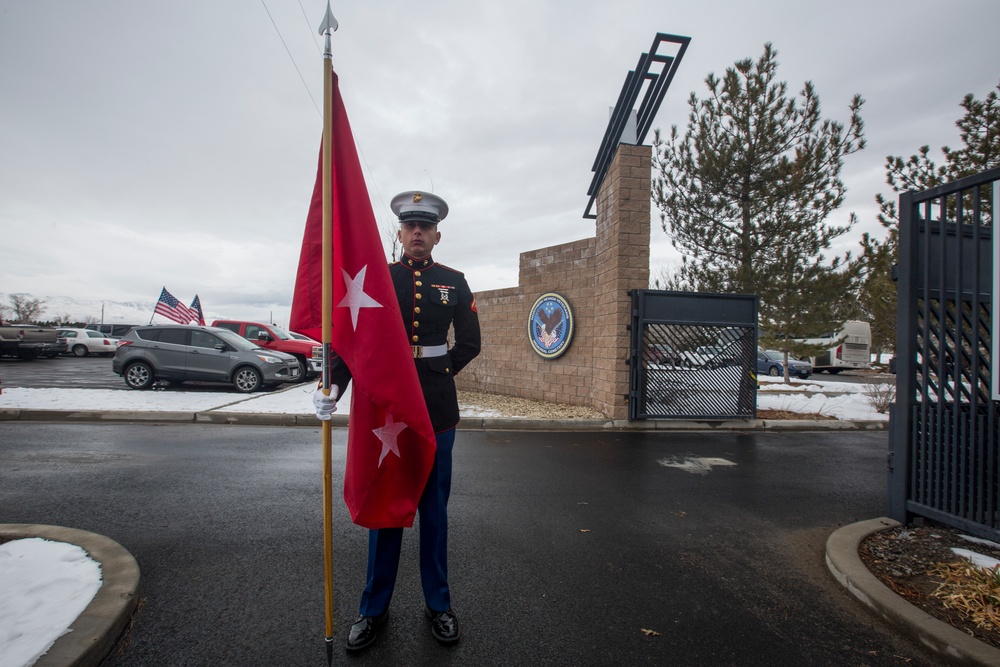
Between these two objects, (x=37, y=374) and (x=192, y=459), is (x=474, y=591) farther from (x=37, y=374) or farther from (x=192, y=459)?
(x=37, y=374)

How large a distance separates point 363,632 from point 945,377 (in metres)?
4.17

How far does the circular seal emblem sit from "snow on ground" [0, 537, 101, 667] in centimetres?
810

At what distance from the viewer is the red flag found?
2322mm

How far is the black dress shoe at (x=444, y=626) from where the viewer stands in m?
2.34

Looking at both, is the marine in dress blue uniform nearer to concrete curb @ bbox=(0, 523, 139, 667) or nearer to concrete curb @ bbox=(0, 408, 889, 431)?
concrete curb @ bbox=(0, 523, 139, 667)

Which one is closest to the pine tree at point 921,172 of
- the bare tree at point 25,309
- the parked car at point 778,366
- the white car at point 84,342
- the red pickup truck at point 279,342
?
the parked car at point 778,366

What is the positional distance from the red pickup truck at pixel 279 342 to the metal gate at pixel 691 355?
372 inches

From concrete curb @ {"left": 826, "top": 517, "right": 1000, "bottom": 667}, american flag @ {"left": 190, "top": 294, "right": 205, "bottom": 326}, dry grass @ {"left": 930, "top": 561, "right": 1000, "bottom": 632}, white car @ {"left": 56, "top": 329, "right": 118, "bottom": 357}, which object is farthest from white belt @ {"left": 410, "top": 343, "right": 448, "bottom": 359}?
white car @ {"left": 56, "top": 329, "right": 118, "bottom": 357}

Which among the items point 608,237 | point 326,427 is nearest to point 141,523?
point 326,427

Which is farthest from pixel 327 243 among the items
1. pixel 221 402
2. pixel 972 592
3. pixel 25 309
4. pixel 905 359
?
pixel 25 309

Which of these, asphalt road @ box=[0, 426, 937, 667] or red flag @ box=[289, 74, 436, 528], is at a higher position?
red flag @ box=[289, 74, 436, 528]

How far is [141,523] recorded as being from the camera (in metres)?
3.78

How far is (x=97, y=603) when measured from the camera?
7.89ft

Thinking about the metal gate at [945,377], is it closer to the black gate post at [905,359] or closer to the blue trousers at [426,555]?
the black gate post at [905,359]
